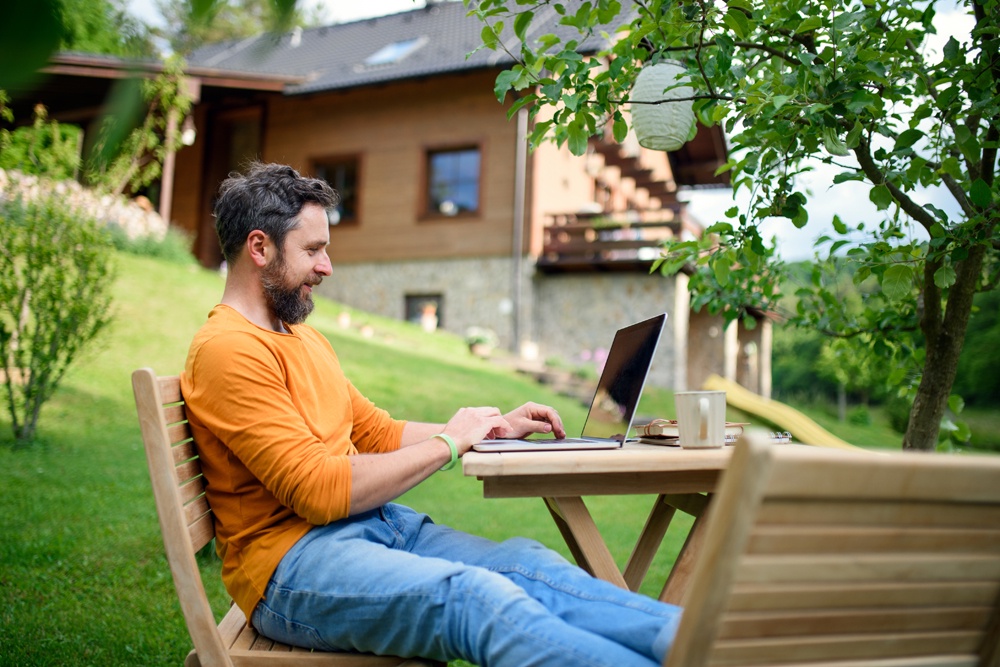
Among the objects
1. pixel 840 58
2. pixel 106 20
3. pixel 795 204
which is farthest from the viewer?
pixel 795 204

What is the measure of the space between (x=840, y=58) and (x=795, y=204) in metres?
0.47

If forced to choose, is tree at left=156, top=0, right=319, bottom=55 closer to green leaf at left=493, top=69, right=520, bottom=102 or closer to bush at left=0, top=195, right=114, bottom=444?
green leaf at left=493, top=69, right=520, bottom=102

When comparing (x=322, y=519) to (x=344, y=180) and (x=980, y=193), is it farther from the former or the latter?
(x=344, y=180)

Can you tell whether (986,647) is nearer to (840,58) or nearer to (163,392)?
(163,392)

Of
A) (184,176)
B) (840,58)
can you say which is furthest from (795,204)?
(184,176)

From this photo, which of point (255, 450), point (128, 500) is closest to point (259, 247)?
point (255, 450)

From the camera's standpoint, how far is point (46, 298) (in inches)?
219

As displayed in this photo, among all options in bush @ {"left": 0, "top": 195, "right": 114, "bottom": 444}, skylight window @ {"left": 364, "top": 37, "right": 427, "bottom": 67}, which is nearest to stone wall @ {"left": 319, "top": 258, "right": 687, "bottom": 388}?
skylight window @ {"left": 364, "top": 37, "right": 427, "bottom": 67}

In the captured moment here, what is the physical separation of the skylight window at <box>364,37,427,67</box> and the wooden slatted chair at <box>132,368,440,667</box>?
14563 mm

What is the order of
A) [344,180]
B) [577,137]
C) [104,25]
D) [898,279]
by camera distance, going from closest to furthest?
[104,25], [898,279], [577,137], [344,180]

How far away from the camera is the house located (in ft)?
43.9

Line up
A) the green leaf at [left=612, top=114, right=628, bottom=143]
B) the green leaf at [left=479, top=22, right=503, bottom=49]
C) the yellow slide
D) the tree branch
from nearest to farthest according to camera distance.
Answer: the green leaf at [left=479, top=22, right=503, bottom=49], the tree branch, the green leaf at [left=612, top=114, right=628, bottom=143], the yellow slide

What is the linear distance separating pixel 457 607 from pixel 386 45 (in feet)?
54.5

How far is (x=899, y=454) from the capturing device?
1.03m
